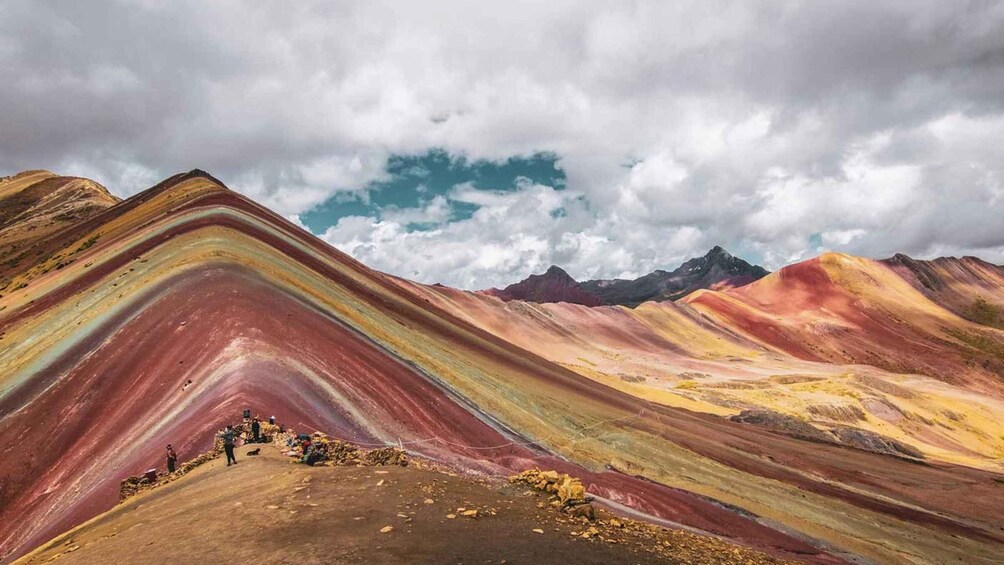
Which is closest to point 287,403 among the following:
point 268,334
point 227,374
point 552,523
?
point 227,374

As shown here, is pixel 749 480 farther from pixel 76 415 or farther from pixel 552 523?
pixel 76 415

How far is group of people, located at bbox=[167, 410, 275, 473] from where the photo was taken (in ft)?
58.8

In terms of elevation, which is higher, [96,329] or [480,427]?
[96,329]

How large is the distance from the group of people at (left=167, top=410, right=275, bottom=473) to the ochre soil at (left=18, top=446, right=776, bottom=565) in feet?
1.73

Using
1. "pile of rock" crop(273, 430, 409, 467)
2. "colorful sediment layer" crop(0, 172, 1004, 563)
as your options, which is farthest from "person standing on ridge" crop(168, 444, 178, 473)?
"pile of rock" crop(273, 430, 409, 467)

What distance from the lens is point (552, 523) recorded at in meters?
14.7

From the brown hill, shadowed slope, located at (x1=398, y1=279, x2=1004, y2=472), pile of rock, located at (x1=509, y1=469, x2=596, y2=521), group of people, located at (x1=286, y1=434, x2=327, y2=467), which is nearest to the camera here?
pile of rock, located at (x1=509, y1=469, x2=596, y2=521)

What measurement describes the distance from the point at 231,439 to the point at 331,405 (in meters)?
9.03

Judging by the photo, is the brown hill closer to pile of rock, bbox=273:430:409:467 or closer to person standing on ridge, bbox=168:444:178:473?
person standing on ridge, bbox=168:444:178:473

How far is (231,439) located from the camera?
59.3 ft

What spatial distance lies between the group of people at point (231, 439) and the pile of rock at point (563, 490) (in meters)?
9.86

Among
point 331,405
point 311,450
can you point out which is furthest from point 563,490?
point 331,405

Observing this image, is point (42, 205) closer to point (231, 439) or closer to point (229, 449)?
point (231, 439)

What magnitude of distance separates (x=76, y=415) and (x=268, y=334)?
33.7 feet
